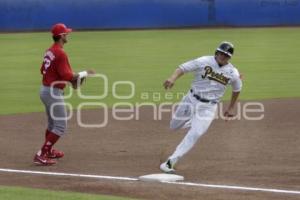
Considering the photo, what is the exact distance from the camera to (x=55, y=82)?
1145cm

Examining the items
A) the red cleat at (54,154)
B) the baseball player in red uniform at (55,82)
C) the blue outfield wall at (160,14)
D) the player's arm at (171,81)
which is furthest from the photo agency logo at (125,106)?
the blue outfield wall at (160,14)

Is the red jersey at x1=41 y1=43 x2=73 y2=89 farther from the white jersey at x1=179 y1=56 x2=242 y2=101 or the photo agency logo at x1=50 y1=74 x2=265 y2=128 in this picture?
the white jersey at x1=179 y1=56 x2=242 y2=101

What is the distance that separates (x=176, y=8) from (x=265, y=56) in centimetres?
1365

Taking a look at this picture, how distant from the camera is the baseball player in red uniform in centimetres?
1131

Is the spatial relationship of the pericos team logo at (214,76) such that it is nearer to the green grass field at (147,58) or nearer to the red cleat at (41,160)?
the red cleat at (41,160)

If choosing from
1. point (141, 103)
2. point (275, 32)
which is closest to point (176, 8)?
point (275, 32)

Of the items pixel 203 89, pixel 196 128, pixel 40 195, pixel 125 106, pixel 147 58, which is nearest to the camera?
pixel 40 195

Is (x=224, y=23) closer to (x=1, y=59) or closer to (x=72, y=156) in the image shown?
(x=1, y=59)

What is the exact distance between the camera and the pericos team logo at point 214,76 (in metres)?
10.6

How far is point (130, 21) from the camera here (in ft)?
137

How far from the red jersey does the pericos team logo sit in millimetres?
1841

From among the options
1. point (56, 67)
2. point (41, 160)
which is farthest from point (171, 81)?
point (41, 160)

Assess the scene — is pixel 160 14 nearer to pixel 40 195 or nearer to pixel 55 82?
pixel 55 82

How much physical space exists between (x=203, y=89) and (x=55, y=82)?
2.05 m
